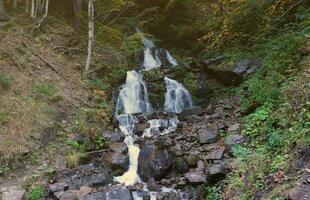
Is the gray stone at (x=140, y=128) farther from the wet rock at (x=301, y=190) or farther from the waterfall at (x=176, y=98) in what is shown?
the wet rock at (x=301, y=190)

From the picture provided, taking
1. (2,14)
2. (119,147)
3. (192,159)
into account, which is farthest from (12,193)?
(2,14)

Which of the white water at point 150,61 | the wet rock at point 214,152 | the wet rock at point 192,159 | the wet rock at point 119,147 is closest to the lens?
the wet rock at point 214,152

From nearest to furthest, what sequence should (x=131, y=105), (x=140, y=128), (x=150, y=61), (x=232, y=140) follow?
1. (x=232, y=140)
2. (x=140, y=128)
3. (x=131, y=105)
4. (x=150, y=61)

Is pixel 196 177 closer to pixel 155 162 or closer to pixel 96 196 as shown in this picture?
pixel 155 162

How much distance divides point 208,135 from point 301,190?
16.9 ft

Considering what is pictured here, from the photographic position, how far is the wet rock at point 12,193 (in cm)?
853

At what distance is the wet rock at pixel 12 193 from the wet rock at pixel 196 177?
4.30 metres

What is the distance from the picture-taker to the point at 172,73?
53.7ft

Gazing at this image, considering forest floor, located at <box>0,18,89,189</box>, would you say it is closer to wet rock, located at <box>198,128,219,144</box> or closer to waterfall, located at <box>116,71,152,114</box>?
waterfall, located at <box>116,71,152,114</box>

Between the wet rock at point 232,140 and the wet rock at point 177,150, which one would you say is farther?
the wet rock at point 177,150

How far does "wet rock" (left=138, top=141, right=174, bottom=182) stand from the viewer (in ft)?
33.2

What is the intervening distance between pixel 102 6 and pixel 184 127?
9.16m

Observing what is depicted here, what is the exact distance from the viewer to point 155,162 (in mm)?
10289

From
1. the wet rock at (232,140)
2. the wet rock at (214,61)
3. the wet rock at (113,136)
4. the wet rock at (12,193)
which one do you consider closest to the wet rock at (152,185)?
the wet rock at (232,140)
